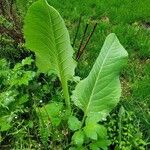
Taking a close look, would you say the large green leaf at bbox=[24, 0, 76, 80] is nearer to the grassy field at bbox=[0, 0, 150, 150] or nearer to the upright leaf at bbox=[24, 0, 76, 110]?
the upright leaf at bbox=[24, 0, 76, 110]

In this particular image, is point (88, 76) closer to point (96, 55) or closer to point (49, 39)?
point (49, 39)

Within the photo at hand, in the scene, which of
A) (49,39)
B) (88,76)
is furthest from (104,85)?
(49,39)

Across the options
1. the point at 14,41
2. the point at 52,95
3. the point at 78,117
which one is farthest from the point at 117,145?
the point at 14,41

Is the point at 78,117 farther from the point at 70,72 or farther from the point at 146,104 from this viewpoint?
the point at 146,104

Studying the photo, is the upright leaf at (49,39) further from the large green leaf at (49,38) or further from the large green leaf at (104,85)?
the large green leaf at (104,85)

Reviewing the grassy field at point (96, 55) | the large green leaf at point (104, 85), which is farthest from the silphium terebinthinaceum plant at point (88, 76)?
the grassy field at point (96, 55)

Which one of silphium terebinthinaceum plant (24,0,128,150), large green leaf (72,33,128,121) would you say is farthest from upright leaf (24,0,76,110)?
large green leaf (72,33,128,121)

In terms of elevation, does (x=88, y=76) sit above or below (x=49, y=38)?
below
